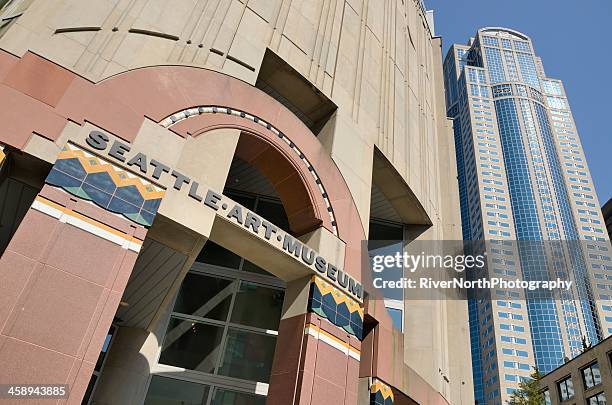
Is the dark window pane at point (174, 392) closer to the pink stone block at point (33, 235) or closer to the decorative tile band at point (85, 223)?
the decorative tile band at point (85, 223)

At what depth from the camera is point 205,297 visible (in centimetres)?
1767

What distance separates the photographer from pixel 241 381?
15.9 m

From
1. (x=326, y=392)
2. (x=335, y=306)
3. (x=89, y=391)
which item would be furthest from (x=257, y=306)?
(x=326, y=392)

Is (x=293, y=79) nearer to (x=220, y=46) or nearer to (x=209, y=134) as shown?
(x=220, y=46)

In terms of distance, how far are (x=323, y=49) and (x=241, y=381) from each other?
13.7 metres

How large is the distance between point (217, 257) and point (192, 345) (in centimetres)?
385

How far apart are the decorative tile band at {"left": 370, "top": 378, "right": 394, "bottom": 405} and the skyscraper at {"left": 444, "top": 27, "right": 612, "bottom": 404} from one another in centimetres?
11182

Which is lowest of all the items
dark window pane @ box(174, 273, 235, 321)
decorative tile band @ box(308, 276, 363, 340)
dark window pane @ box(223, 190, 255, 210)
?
decorative tile band @ box(308, 276, 363, 340)


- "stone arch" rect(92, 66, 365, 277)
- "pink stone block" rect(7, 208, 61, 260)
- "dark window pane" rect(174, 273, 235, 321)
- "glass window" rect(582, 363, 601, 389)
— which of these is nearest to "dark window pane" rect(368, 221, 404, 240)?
"stone arch" rect(92, 66, 365, 277)

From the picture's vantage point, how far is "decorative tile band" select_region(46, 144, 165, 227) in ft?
29.6

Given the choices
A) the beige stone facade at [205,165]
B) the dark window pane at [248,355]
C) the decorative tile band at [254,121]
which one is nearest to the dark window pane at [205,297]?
the dark window pane at [248,355]

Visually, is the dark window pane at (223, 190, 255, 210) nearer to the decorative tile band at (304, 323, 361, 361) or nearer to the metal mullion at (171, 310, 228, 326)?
the metal mullion at (171, 310, 228, 326)

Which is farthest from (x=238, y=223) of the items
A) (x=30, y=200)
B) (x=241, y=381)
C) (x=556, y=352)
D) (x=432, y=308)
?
(x=556, y=352)

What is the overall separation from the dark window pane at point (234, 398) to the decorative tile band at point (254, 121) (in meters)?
6.82
